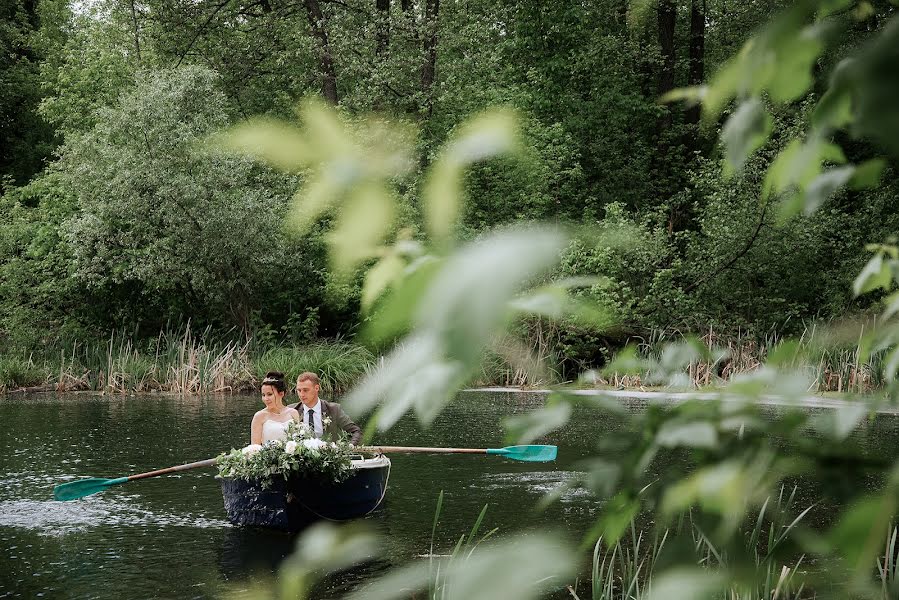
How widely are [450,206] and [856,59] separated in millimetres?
304

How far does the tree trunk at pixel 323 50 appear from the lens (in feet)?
87.1

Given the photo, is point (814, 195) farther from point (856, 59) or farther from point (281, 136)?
point (281, 136)

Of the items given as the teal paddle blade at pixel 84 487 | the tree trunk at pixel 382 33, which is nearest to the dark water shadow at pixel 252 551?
the teal paddle blade at pixel 84 487

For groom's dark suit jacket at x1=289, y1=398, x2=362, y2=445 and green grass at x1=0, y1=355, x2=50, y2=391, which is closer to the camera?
groom's dark suit jacket at x1=289, y1=398, x2=362, y2=445

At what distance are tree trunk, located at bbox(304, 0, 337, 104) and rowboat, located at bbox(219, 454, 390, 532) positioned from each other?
60.4ft

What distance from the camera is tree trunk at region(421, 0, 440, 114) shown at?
26609 mm

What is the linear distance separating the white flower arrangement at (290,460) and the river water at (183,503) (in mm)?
534

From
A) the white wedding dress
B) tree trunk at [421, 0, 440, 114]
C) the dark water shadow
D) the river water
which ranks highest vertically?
tree trunk at [421, 0, 440, 114]

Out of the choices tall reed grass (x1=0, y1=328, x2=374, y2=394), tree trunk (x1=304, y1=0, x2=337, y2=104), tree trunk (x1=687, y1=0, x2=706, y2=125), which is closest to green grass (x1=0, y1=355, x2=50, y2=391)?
tall reed grass (x1=0, y1=328, x2=374, y2=394)

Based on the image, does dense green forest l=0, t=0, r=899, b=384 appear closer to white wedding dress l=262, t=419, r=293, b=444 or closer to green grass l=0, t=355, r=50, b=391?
green grass l=0, t=355, r=50, b=391

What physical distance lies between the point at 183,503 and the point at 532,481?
3.56 metres

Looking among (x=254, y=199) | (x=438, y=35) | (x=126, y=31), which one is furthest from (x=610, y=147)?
(x=126, y=31)

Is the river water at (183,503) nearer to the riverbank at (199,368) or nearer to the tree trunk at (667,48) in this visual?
the riverbank at (199,368)

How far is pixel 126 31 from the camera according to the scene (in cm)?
2822
